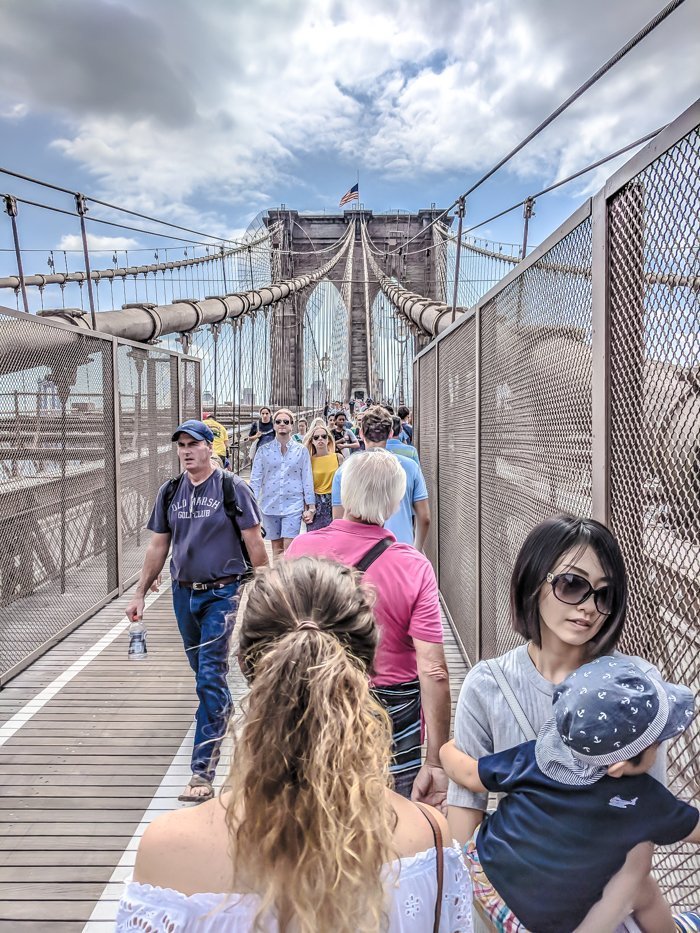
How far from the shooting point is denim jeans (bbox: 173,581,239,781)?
2.44m

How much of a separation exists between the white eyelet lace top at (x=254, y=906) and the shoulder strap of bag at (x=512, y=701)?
317mm

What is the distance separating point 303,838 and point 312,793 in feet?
0.15

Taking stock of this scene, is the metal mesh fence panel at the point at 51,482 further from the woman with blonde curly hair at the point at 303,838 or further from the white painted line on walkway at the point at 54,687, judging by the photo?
the woman with blonde curly hair at the point at 303,838

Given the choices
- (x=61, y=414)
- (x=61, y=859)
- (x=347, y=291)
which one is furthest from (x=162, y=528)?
(x=347, y=291)

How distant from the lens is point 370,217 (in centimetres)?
3775

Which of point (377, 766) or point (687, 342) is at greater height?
point (687, 342)

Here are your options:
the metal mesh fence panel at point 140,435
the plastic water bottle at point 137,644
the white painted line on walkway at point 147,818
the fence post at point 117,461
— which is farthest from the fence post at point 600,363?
the metal mesh fence panel at point 140,435

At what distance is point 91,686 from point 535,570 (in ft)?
9.18

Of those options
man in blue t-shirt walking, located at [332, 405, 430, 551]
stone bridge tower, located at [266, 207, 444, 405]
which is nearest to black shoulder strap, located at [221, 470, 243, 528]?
man in blue t-shirt walking, located at [332, 405, 430, 551]

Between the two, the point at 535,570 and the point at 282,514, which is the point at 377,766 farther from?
the point at 282,514

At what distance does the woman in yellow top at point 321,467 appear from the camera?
5018 mm

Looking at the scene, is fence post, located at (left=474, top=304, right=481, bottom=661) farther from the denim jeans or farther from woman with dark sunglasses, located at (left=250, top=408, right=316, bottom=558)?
woman with dark sunglasses, located at (left=250, top=408, right=316, bottom=558)

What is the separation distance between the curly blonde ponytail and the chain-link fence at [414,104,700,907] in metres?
0.60

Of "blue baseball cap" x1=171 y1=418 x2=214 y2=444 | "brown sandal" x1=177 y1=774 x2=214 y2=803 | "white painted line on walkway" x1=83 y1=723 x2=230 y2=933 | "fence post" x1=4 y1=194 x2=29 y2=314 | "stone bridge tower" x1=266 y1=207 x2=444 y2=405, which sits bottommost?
"white painted line on walkway" x1=83 y1=723 x2=230 y2=933
